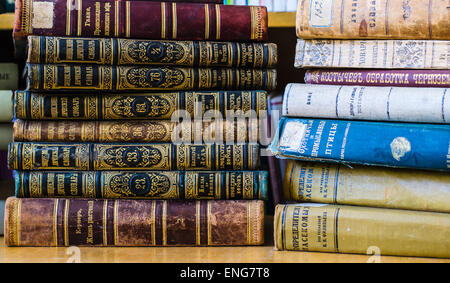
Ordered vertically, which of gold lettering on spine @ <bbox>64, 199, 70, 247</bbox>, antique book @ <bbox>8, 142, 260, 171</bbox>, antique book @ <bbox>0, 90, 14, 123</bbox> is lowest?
gold lettering on spine @ <bbox>64, 199, 70, 247</bbox>

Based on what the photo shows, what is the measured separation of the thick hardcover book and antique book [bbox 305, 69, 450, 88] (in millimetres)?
130

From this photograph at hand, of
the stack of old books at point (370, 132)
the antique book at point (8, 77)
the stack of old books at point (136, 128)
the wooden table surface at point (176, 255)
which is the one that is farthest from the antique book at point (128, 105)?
the antique book at point (8, 77)

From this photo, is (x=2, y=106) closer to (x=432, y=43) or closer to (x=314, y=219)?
(x=314, y=219)

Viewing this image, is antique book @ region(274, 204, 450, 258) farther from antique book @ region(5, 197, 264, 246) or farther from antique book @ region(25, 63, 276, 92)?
antique book @ region(25, 63, 276, 92)

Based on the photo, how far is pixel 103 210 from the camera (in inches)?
33.8

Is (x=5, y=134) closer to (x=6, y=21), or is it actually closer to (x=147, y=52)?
(x=6, y=21)

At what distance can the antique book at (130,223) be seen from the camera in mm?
856

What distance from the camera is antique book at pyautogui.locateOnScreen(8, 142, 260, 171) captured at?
0.87 metres

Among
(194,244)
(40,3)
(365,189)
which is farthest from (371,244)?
(40,3)

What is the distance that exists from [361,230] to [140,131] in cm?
37

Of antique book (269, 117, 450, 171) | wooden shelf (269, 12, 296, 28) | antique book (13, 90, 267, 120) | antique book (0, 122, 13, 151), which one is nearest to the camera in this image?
antique book (269, 117, 450, 171)

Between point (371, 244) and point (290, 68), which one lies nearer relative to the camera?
point (371, 244)

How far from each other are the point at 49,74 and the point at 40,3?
0.11 m

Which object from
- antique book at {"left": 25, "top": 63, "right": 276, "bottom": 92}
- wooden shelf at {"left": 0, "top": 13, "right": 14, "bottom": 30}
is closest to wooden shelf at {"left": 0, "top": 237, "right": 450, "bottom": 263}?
antique book at {"left": 25, "top": 63, "right": 276, "bottom": 92}
